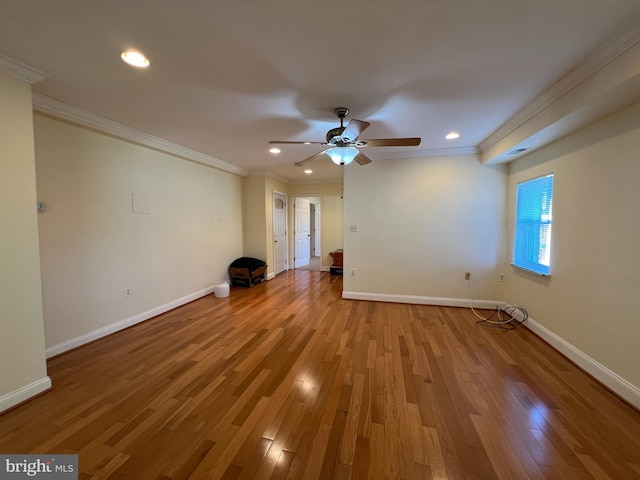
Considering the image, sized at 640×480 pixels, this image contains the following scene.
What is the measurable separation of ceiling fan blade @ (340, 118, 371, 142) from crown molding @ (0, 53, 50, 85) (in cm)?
243

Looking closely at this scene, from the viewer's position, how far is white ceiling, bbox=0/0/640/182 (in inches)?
55.7

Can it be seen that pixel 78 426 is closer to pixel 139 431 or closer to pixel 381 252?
pixel 139 431

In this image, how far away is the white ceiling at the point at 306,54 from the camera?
1414 millimetres

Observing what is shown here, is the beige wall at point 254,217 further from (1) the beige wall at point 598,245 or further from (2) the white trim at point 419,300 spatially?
(1) the beige wall at point 598,245

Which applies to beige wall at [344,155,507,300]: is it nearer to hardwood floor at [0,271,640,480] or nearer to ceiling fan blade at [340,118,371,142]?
hardwood floor at [0,271,640,480]

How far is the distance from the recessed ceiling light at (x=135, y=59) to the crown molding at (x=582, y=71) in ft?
10.1

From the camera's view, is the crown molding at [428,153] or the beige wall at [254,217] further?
the beige wall at [254,217]

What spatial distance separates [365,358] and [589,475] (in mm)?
1585

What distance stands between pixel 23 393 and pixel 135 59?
264cm

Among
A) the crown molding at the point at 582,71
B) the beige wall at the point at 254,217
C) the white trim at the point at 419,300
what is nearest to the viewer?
the crown molding at the point at 582,71

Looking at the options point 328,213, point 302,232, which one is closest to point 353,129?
point 328,213

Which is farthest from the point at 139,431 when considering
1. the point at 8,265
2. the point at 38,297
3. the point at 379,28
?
the point at 379,28

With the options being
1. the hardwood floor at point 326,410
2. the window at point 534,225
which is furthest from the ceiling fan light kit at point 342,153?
the window at point 534,225

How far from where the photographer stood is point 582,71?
74.1 inches
